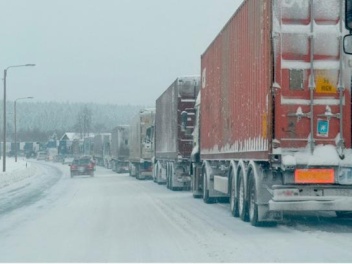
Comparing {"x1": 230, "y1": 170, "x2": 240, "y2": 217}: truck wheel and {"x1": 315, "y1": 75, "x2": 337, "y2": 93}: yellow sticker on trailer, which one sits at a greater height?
{"x1": 315, "y1": 75, "x2": 337, "y2": 93}: yellow sticker on trailer

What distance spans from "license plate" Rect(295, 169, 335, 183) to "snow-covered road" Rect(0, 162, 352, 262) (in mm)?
951

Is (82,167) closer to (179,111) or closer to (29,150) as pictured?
(179,111)

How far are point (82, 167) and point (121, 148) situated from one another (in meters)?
6.61

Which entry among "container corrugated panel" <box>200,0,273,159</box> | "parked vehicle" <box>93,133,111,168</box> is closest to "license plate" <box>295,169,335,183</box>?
"container corrugated panel" <box>200,0,273,159</box>

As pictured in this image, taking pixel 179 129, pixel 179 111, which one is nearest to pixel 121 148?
pixel 179 111

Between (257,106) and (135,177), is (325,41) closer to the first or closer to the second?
(257,106)

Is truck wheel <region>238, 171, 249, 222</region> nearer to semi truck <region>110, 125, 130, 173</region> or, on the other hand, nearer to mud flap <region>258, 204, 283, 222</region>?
mud flap <region>258, 204, 283, 222</region>

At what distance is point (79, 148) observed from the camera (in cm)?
11169

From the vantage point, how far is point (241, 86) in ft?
52.4

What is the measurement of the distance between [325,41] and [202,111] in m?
9.72

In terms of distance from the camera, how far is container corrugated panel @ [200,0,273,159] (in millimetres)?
13617

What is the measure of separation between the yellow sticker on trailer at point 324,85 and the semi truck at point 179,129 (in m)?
13.1

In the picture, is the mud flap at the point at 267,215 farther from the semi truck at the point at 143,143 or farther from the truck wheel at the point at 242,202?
the semi truck at the point at 143,143

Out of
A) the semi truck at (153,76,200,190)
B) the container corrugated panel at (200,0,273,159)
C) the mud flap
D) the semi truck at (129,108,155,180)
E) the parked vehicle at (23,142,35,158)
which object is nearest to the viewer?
the container corrugated panel at (200,0,273,159)
